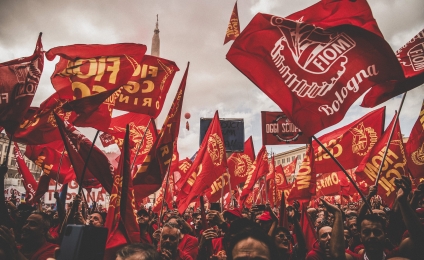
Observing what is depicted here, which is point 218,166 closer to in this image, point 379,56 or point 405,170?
point 405,170

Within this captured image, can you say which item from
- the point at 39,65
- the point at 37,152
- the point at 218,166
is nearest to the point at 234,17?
the point at 218,166

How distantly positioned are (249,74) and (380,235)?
249cm

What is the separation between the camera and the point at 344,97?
394cm

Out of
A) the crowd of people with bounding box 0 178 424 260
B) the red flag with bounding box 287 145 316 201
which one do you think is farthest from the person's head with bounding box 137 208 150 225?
the red flag with bounding box 287 145 316 201

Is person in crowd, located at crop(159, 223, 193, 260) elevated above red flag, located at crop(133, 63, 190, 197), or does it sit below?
below

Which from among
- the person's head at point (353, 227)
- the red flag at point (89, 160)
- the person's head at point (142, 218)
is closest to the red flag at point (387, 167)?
the person's head at point (353, 227)

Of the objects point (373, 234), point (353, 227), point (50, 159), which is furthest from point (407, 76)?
point (50, 159)

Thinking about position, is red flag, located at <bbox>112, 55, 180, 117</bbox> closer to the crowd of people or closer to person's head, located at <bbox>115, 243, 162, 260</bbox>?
the crowd of people

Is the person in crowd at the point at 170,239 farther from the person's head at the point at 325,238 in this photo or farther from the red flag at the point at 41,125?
the red flag at the point at 41,125

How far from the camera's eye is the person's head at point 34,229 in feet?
12.7

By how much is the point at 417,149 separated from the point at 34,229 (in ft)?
23.1

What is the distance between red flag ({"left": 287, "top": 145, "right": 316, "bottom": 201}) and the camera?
642 cm

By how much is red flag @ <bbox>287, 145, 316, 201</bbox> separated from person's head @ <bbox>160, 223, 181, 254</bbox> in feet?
9.84

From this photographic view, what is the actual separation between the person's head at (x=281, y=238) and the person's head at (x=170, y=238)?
52.9 inches
